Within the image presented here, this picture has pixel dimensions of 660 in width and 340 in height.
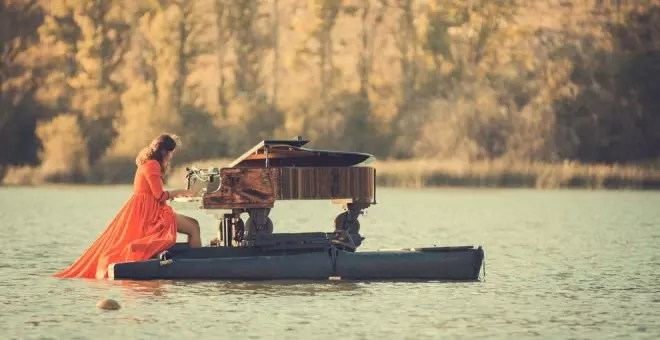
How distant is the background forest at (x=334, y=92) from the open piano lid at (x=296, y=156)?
150ft

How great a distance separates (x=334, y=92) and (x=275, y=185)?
62.4m

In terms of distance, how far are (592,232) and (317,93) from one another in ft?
151

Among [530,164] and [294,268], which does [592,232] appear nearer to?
[294,268]

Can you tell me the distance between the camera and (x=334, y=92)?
85375 millimetres

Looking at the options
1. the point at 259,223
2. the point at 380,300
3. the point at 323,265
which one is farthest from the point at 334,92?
the point at 380,300

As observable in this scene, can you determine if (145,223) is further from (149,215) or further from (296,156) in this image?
(296,156)

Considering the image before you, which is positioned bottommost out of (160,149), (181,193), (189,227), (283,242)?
(283,242)

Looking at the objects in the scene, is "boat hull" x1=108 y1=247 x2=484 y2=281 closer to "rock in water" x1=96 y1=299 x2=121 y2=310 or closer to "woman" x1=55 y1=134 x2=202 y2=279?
"woman" x1=55 y1=134 x2=202 y2=279

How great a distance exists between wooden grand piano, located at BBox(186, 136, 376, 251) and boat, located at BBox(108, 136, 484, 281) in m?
0.01

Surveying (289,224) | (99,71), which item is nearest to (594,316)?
(289,224)

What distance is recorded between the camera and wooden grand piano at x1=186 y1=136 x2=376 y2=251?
22875mm

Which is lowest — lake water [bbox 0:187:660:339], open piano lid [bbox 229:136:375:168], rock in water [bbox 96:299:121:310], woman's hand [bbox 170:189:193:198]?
lake water [bbox 0:187:660:339]

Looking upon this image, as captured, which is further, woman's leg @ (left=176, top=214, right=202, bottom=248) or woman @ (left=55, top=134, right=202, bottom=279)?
woman's leg @ (left=176, top=214, right=202, bottom=248)

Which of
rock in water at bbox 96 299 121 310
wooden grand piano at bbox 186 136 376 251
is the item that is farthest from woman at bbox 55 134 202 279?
rock in water at bbox 96 299 121 310
